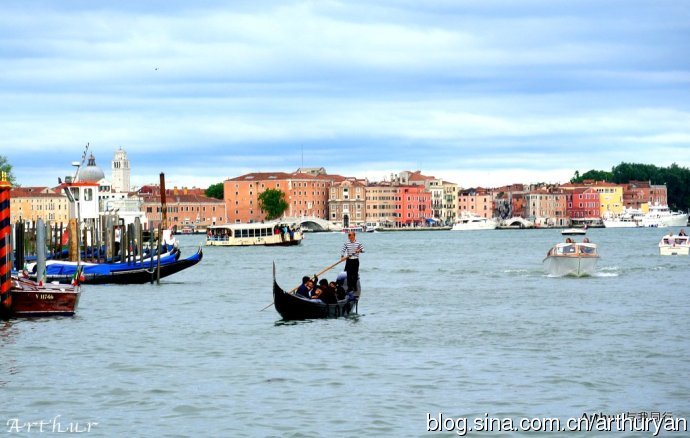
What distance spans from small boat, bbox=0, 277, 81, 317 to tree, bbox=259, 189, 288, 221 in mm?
120013

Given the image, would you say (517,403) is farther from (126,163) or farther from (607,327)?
(126,163)

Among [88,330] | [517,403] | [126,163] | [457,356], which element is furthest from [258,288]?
[126,163]

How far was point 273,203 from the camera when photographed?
5536 inches

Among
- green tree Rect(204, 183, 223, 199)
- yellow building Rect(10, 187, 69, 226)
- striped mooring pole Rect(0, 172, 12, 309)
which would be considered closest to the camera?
striped mooring pole Rect(0, 172, 12, 309)

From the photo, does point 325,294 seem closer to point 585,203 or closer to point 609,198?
point 609,198

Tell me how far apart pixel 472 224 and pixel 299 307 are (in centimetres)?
12865

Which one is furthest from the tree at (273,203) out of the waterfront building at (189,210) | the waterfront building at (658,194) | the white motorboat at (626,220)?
the waterfront building at (658,194)

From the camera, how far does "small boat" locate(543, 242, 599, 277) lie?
32.3 m

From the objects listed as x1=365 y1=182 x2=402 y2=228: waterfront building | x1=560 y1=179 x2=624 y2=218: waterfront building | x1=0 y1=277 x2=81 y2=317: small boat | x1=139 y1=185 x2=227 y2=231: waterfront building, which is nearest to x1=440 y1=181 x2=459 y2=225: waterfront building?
x1=365 y1=182 x2=402 y2=228: waterfront building

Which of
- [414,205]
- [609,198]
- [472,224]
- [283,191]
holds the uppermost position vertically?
[283,191]

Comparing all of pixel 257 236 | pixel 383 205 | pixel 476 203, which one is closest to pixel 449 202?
pixel 476 203

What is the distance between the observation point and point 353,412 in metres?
11.6

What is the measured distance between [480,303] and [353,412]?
518 inches

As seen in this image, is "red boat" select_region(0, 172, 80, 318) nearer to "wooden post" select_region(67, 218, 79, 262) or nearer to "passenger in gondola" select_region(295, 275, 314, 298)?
"passenger in gondola" select_region(295, 275, 314, 298)
